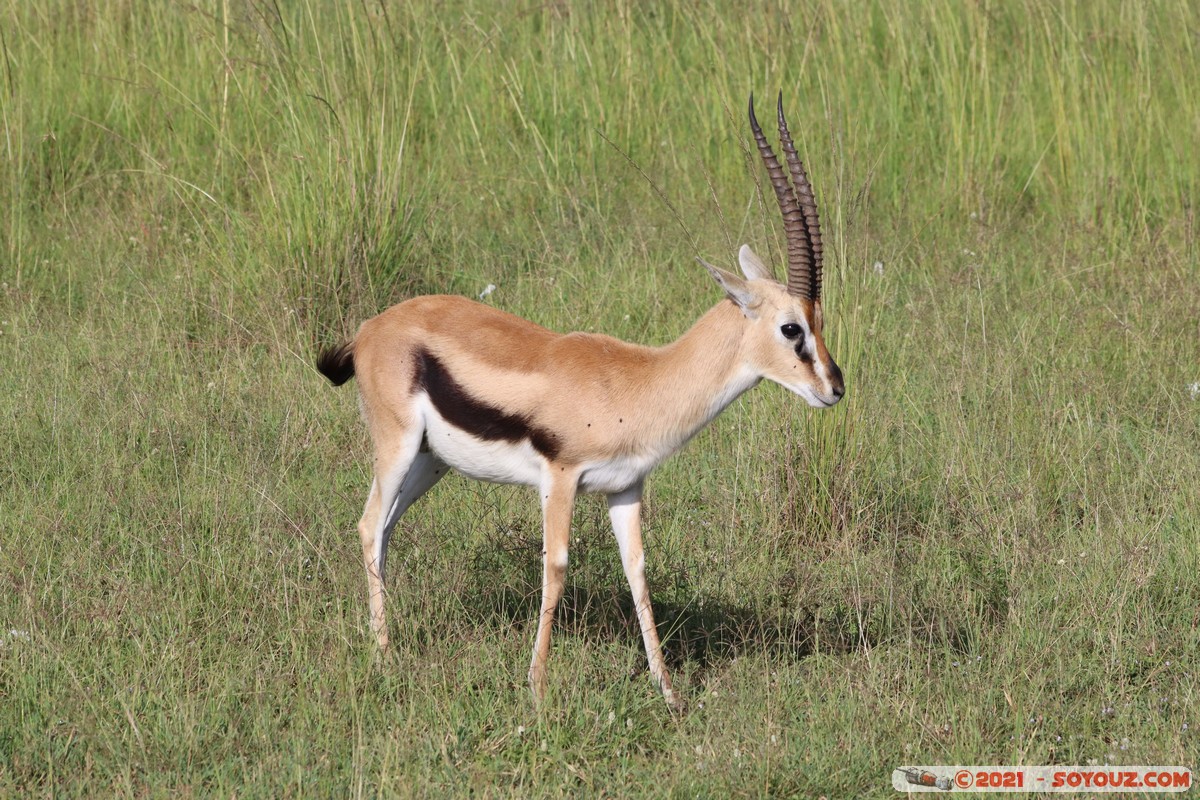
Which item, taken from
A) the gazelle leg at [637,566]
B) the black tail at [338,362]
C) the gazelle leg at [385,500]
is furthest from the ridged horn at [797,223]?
the black tail at [338,362]

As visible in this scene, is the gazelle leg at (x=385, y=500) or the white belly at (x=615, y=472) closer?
the white belly at (x=615, y=472)

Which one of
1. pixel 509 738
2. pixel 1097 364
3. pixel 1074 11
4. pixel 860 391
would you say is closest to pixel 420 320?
pixel 509 738

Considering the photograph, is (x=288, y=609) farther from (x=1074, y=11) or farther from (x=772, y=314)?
(x=1074, y=11)

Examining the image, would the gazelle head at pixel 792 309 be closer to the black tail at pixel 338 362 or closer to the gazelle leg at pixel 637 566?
the gazelle leg at pixel 637 566

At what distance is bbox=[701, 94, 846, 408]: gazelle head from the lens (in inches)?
150

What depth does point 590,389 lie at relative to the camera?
389 centimetres

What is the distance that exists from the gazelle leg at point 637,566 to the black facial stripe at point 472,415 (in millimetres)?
319

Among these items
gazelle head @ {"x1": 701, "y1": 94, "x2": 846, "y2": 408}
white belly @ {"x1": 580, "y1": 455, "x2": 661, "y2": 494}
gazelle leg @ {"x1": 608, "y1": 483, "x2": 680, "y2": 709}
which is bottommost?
gazelle leg @ {"x1": 608, "y1": 483, "x2": 680, "y2": 709}

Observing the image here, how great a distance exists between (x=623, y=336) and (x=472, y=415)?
2.55 metres

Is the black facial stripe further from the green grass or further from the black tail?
the green grass

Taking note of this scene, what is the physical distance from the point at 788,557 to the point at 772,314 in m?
1.24

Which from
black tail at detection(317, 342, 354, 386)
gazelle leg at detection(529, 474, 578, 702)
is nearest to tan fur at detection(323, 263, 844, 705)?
gazelle leg at detection(529, 474, 578, 702)

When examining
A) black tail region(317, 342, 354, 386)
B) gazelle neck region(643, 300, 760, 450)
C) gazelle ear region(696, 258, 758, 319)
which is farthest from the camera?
black tail region(317, 342, 354, 386)

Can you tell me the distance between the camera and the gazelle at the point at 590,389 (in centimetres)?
384
